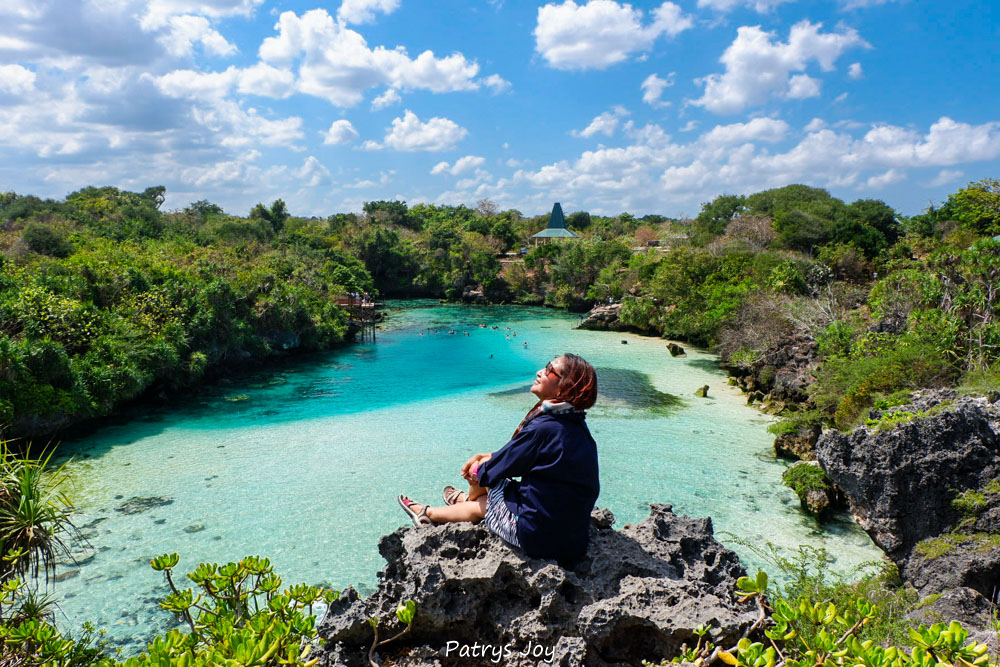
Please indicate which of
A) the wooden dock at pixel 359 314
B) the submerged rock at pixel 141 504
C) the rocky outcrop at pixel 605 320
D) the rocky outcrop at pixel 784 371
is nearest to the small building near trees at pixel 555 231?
the rocky outcrop at pixel 605 320

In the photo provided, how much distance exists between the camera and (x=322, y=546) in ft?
25.2

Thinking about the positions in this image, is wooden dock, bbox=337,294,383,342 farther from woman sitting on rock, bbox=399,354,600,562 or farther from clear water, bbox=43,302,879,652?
woman sitting on rock, bbox=399,354,600,562

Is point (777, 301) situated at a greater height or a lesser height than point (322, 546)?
greater

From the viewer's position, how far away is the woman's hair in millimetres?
3270

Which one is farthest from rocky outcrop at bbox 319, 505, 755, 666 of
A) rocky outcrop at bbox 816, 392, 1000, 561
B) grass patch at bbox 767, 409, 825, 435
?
grass patch at bbox 767, 409, 825, 435

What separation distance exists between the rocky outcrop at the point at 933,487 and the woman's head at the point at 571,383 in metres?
4.52

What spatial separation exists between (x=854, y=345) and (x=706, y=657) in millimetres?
11994

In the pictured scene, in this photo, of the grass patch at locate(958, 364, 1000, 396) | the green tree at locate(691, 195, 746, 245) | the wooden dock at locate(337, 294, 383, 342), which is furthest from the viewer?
Result: the green tree at locate(691, 195, 746, 245)

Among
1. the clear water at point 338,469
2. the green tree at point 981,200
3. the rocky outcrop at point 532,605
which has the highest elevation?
the green tree at point 981,200

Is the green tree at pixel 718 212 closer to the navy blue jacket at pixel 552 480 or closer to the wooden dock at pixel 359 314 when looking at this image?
the wooden dock at pixel 359 314

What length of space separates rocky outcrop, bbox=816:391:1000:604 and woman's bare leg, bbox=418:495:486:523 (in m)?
4.64

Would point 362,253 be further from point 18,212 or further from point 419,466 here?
point 419,466

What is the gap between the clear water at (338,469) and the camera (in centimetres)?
738

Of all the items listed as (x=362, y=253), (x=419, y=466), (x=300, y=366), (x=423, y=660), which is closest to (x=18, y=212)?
(x=362, y=253)
